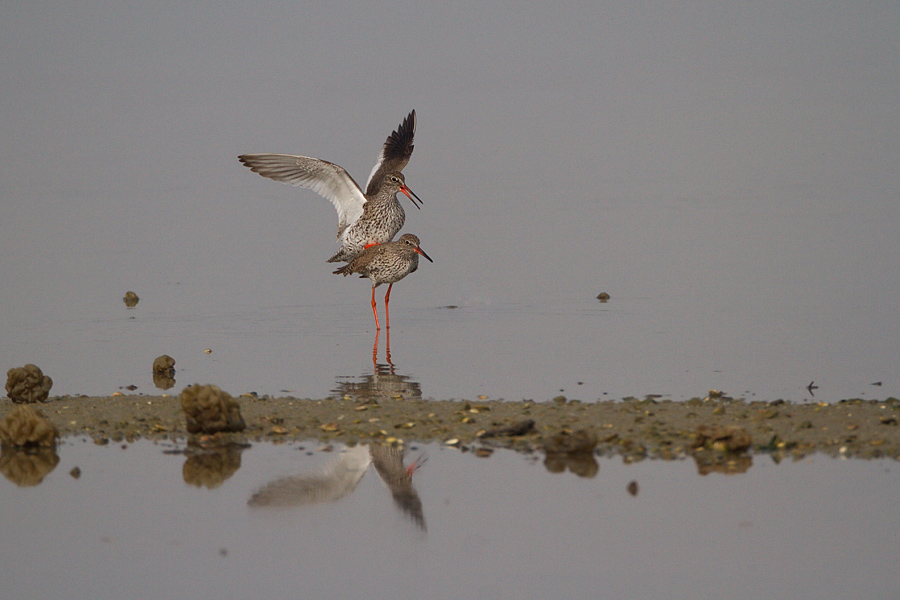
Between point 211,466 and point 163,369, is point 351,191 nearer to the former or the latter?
point 163,369

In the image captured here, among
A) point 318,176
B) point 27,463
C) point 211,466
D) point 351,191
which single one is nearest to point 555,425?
point 211,466

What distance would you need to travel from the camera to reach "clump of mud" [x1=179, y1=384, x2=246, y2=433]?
688cm

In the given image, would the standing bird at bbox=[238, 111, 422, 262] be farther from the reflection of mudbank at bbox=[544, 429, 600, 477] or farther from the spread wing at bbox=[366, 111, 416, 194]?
the reflection of mudbank at bbox=[544, 429, 600, 477]

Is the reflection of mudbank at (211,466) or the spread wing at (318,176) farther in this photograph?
the spread wing at (318,176)

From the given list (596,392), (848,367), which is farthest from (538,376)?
(848,367)

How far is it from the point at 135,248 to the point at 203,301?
5134mm

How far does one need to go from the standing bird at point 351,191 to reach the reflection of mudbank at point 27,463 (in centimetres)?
696

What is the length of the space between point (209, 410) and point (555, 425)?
212cm

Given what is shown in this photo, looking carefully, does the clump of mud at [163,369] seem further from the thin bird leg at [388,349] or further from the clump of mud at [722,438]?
the clump of mud at [722,438]

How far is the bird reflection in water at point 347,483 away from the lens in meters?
5.78

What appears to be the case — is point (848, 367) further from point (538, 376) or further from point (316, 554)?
point (316, 554)

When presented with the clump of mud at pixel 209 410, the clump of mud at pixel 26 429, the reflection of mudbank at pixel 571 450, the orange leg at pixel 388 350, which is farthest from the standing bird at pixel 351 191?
the reflection of mudbank at pixel 571 450

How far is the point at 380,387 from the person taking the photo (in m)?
8.84

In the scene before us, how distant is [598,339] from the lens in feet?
35.2
